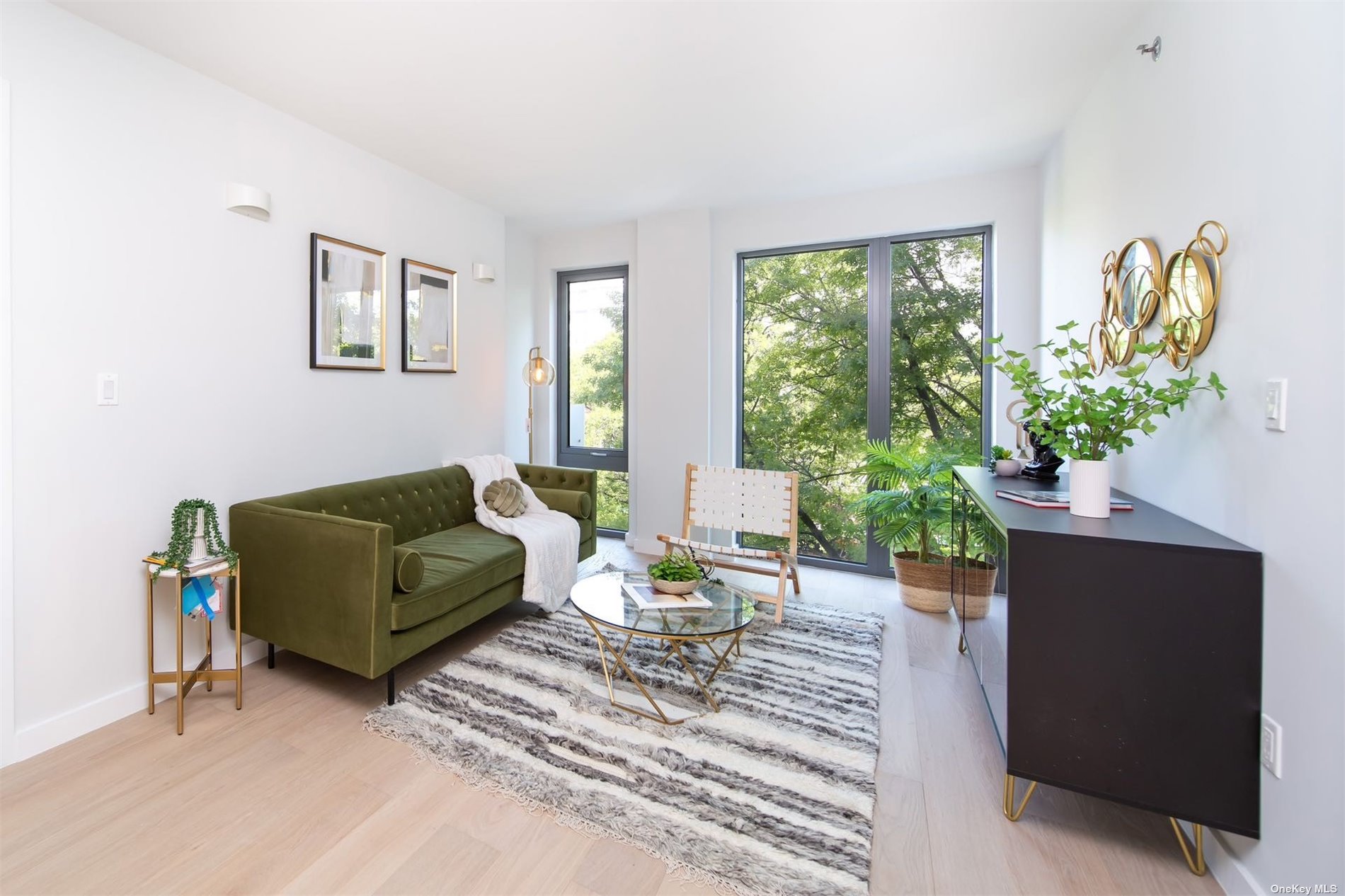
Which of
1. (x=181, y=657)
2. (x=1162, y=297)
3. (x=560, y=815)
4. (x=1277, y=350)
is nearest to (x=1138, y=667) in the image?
(x=1277, y=350)

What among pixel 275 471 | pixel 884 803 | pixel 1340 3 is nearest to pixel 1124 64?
pixel 1340 3

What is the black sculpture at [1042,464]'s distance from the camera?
2.44 metres

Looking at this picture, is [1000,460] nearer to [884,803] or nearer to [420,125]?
[884,803]

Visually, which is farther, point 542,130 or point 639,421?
point 639,421

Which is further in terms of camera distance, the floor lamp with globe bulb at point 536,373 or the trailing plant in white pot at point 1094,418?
the floor lamp with globe bulb at point 536,373

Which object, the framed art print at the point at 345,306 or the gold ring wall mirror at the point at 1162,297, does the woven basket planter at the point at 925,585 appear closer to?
the gold ring wall mirror at the point at 1162,297

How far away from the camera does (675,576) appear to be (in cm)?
244

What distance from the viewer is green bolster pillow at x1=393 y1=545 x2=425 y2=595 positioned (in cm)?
223

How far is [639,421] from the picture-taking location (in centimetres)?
445

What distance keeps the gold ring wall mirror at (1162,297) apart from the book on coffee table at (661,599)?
1850 millimetres

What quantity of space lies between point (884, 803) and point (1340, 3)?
2.25 meters

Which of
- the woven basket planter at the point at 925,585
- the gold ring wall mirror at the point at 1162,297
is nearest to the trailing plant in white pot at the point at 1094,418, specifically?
the gold ring wall mirror at the point at 1162,297

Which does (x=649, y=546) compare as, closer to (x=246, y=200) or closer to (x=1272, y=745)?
(x=246, y=200)

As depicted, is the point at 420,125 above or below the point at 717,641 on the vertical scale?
above
